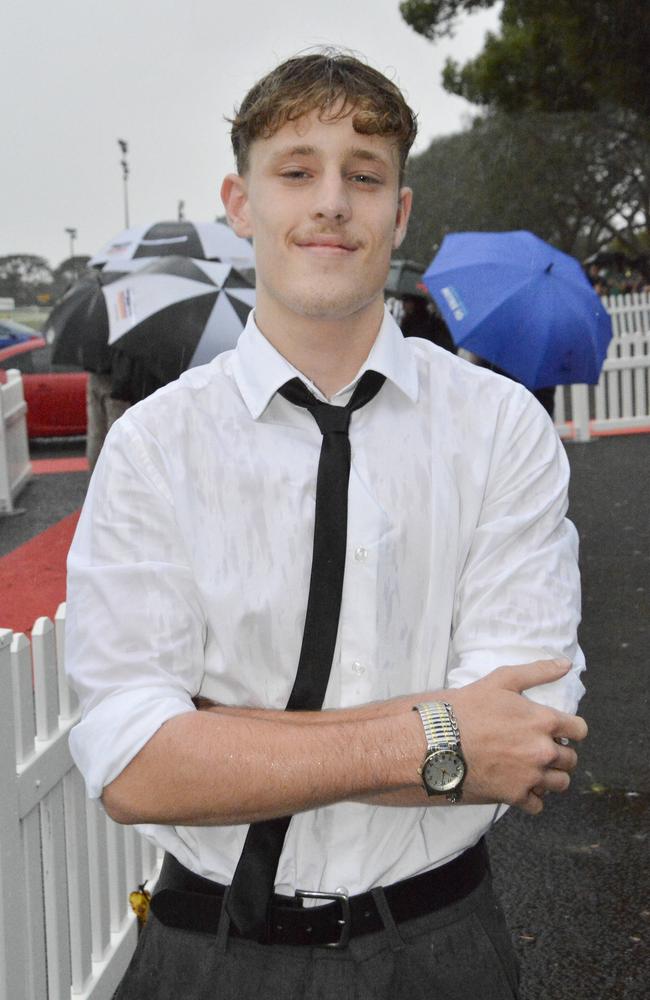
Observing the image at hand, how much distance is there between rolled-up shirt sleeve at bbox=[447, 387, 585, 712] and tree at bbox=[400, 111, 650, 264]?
38.0 meters

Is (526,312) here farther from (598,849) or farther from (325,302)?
(325,302)

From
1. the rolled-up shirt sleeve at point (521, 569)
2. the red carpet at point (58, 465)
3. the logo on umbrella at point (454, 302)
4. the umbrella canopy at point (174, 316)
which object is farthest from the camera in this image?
the red carpet at point (58, 465)

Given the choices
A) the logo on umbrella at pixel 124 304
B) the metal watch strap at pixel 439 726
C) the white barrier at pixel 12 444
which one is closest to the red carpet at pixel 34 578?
the white barrier at pixel 12 444

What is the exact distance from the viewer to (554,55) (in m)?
26.3

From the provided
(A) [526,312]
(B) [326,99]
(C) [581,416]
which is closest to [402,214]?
(B) [326,99]

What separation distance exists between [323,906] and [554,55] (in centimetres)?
2689

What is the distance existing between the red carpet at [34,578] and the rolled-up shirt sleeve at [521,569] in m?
5.01

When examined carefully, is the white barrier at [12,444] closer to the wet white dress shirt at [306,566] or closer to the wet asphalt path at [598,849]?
the wet asphalt path at [598,849]

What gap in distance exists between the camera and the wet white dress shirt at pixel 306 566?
181cm

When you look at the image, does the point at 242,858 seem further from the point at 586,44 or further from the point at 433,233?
the point at 433,233

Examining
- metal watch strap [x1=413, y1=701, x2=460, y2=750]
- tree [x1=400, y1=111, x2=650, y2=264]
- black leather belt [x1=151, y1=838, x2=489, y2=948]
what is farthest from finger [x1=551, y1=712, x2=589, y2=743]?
tree [x1=400, y1=111, x2=650, y2=264]

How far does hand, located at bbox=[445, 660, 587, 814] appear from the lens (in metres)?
1.74

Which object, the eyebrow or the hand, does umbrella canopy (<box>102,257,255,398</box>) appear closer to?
the eyebrow

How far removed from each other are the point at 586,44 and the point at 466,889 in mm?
19505
